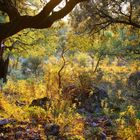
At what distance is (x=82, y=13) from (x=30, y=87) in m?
3.87

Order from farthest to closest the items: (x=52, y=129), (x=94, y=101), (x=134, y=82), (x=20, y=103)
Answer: (x=134, y=82), (x=94, y=101), (x=20, y=103), (x=52, y=129)

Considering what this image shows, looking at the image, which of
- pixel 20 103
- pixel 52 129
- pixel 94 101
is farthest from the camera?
pixel 94 101

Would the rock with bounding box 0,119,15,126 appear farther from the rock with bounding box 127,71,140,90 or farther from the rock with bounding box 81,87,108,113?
the rock with bounding box 127,71,140,90

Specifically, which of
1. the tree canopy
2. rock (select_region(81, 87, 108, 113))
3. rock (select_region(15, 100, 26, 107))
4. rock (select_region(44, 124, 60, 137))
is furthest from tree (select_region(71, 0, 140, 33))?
rock (select_region(44, 124, 60, 137))

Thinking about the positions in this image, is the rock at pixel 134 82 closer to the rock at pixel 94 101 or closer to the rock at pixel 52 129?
the rock at pixel 94 101

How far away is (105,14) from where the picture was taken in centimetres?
1483

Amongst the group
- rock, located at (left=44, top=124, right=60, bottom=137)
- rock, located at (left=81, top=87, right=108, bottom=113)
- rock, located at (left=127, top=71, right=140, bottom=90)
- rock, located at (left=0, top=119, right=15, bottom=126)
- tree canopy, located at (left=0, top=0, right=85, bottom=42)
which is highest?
tree canopy, located at (left=0, top=0, right=85, bottom=42)

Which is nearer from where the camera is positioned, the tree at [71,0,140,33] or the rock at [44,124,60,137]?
the rock at [44,124,60,137]

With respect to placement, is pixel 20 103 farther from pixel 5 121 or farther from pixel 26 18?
pixel 26 18

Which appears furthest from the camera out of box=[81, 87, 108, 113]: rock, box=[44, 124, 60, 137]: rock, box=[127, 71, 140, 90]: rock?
box=[127, 71, 140, 90]: rock

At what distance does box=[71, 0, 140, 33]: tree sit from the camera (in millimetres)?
14557

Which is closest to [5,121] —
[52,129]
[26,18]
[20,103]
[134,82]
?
[52,129]

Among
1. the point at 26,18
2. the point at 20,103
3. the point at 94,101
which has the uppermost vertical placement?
the point at 26,18

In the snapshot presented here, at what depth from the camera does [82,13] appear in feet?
49.9
